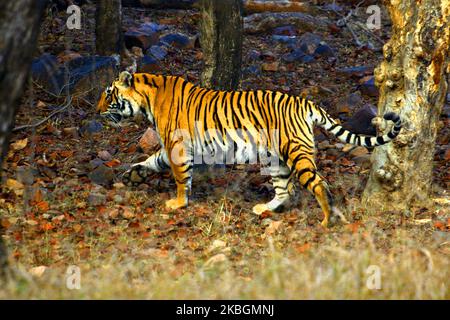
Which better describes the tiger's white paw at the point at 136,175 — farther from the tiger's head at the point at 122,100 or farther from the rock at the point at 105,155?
the rock at the point at 105,155

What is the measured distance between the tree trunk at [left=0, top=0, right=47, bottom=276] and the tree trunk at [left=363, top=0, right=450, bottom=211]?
4.07 meters

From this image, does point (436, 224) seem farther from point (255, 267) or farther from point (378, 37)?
point (378, 37)

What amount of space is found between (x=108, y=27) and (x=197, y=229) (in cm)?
560

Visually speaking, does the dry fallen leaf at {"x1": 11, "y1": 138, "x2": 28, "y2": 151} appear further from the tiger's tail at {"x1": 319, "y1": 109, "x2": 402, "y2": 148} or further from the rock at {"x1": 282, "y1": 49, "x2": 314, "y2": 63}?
the rock at {"x1": 282, "y1": 49, "x2": 314, "y2": 63}

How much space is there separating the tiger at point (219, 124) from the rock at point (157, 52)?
13.6 ft

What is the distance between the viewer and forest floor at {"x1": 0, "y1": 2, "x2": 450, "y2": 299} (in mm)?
5441

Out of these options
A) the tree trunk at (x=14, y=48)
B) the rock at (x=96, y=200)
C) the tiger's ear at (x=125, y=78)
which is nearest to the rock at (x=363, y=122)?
the tiger's ear at (x=125, y=78)

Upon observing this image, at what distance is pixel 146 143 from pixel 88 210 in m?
2.00

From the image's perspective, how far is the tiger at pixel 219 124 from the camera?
8438 mm

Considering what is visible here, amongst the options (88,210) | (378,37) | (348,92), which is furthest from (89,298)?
(378,37)

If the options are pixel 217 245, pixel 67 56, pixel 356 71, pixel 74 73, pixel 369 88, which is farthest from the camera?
pixel 356 71

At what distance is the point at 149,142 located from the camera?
10.4 meters

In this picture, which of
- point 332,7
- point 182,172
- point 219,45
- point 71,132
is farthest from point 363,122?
point 332,7

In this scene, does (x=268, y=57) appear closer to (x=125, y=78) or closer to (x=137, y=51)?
(x=137, y=51)
